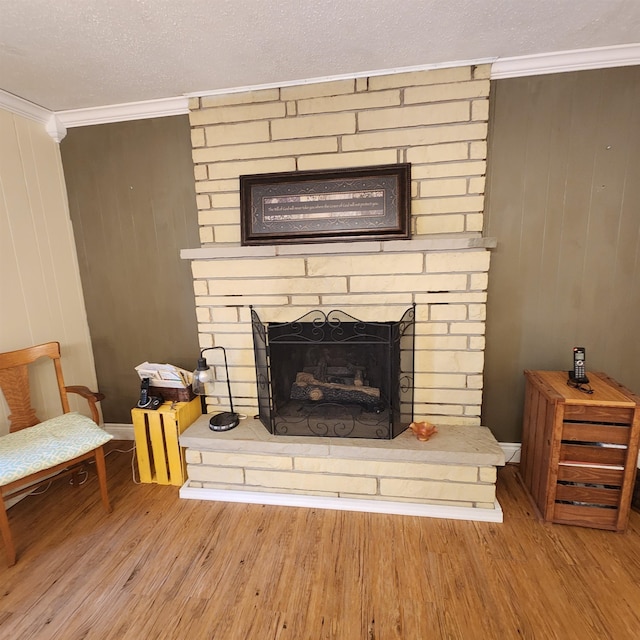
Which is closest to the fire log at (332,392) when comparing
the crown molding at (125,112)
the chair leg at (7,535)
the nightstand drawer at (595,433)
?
the nightstand drawer at (595,433)

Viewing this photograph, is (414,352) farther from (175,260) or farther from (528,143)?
(175,260)

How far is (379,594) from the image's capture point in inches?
58.3

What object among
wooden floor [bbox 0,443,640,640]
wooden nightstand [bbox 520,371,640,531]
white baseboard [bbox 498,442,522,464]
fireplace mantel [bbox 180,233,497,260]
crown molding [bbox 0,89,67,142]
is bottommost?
wooden floor [bbox 0,443,640,640]

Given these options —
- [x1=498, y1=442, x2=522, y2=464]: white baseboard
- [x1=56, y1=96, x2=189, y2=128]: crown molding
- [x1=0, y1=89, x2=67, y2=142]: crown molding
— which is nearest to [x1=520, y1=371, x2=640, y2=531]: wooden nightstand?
[x1=498, y1=442, x2=522, y2=464]: white baseboard

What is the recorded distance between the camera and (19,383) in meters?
2.02

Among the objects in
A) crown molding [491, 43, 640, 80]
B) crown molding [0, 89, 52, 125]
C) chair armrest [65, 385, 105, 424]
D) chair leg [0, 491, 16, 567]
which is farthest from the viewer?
chair armrest [65, 385, 105, 424]

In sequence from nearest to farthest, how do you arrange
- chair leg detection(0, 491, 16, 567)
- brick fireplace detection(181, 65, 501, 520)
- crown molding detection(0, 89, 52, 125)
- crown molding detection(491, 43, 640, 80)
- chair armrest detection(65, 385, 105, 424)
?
chair leg detection(0, 491, 16, 567) → crown molding detection(491, 43, 640, 80) → brick fireplace detection(181, 65, 501, 520) → crown molding detection(0, 89, 52, 125) → chair armrest detection(65, 385, 105, 424)

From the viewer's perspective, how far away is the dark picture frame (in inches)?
77.7

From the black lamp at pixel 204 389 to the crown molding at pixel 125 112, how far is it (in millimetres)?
1477

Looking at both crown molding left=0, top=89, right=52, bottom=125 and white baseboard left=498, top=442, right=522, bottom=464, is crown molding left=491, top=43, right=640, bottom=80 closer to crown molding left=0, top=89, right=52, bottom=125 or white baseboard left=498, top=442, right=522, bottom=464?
white baseboard left=498, top=442, right=522, bottom=464

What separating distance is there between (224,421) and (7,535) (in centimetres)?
106

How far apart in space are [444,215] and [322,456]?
1476 millimetres

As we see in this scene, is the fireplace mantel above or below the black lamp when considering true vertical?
above

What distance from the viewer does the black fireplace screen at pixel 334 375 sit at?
2035 mm
